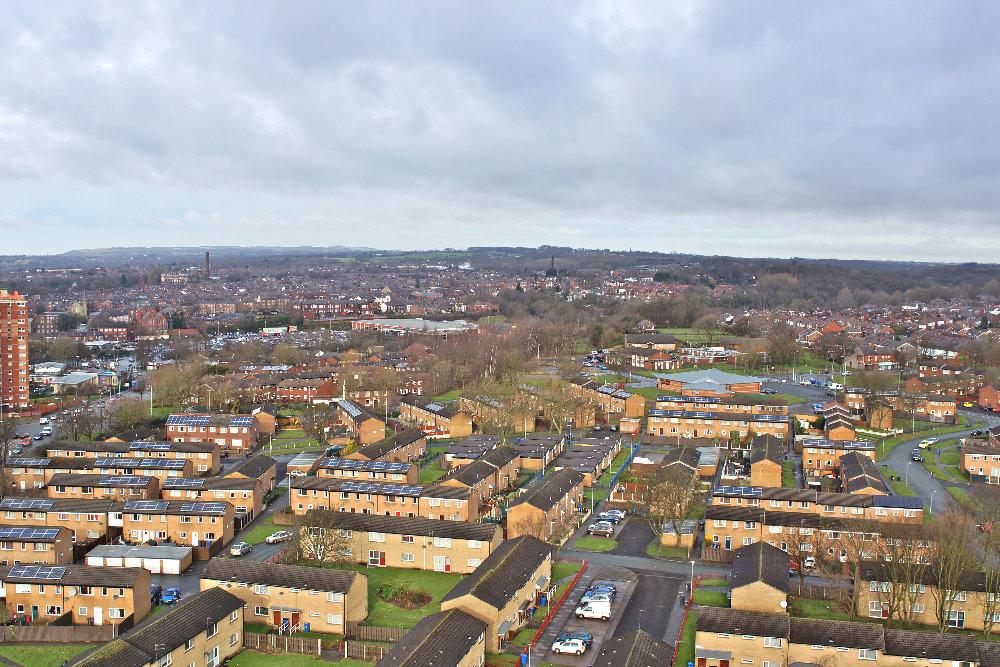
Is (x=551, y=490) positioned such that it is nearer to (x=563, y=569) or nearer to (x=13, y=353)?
(x=563, y=569)

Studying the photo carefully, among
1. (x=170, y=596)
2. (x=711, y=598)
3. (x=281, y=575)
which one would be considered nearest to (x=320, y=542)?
(x=281, y=575)

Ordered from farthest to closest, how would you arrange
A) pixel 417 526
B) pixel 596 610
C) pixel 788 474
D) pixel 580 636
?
pixel 788 474
pixel 417 526
pixel 596 610
pixel 580 636

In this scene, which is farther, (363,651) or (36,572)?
(36,572)

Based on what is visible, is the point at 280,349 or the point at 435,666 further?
the point at 280,349

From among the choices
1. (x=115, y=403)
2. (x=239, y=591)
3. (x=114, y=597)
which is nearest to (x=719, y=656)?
(x=239, y=591)

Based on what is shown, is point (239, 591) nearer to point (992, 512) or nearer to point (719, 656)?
point (719, 656)
